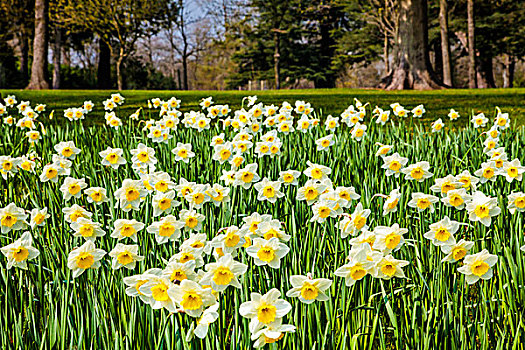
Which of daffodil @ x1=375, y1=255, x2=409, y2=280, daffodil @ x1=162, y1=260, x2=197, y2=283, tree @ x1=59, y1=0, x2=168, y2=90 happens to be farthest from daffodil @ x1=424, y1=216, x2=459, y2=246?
tree @ x1=59, y1=0, x2=168, y2=90

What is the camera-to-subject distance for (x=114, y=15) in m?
21.5

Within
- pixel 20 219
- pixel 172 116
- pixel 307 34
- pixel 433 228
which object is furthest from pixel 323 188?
pixel 307 34

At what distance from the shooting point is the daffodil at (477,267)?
1.38m

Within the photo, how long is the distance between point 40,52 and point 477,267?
53.5 feet

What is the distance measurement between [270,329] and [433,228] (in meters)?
0.68

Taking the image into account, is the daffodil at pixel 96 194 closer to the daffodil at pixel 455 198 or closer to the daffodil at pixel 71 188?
the daffodil at pixel 71 188

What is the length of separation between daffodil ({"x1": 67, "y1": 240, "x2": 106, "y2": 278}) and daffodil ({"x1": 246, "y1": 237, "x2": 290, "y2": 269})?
0.41 metres

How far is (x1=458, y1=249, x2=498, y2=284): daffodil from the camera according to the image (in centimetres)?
138

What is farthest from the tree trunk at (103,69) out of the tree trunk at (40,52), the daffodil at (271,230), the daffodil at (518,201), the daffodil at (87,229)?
the daffodil at (271,230)

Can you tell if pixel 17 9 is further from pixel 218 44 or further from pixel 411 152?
pixel 411 152

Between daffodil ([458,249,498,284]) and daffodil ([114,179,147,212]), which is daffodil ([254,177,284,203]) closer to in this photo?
daffodil ([114,179,147,212])

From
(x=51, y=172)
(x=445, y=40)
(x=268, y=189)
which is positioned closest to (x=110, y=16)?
(x=445, y=40)

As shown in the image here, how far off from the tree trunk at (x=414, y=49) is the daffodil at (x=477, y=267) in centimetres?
1168

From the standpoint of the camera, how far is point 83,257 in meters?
1.41
